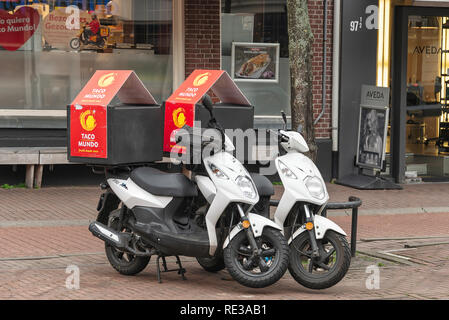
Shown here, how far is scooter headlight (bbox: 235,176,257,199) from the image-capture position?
641cm

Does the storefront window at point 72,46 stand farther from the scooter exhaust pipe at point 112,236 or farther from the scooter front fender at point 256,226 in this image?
the scooter front fender at point 256,226

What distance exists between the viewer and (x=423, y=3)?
13.4m

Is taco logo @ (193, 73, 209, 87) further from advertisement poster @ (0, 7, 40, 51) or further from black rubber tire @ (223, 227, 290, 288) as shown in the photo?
advertisement poster @ (0, 7, 40, 51)

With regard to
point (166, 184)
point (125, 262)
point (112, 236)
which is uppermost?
point (166, 184)

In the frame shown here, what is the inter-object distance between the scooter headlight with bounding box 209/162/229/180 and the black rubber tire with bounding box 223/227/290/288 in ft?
1.59

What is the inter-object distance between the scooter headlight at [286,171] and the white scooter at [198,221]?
318 mm

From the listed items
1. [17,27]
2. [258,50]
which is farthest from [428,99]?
[17,27]

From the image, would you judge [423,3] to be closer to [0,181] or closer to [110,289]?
[0,181]

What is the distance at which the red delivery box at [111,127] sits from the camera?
272 inches

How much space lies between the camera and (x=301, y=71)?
8.34 metres

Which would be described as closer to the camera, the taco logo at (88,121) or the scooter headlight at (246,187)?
the scooter headlight at (246,187)

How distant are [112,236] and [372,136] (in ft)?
23.1

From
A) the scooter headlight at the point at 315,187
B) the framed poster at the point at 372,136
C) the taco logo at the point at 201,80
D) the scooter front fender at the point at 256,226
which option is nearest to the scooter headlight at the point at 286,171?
the scooter headlight at the point at 315,187

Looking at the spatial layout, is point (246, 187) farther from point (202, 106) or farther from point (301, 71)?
point (301, 71)
